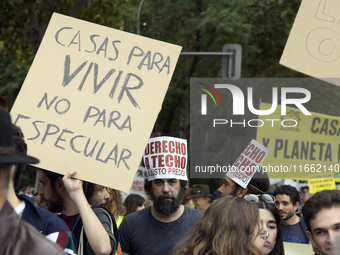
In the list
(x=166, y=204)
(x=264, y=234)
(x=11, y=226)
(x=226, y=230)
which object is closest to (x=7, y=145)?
(x=11, y=226)

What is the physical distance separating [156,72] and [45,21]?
766 centimetres

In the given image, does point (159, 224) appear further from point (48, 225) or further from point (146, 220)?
point (48, 225)

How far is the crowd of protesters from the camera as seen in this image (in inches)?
64.5

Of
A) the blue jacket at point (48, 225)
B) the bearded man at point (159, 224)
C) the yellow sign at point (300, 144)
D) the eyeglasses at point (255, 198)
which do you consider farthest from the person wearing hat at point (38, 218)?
the yellow sign at point (300, 144)

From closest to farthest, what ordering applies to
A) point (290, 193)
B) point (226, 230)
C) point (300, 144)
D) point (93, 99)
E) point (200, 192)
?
1. point (226, 230)
2. point (93, 99)
3. point (290, 193)
4. point (300, 144)
5. point (200, 192)

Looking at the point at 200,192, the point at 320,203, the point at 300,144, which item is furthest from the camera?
the point at 200,192

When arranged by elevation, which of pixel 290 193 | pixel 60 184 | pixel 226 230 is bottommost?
pixel 60 184

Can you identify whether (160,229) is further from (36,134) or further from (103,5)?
(103,5)

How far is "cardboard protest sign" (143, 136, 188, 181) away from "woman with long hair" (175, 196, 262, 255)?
1.58m

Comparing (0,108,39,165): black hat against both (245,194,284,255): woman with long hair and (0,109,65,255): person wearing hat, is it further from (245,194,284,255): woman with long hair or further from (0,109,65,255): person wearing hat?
(245,194,284,255): woman with long hair

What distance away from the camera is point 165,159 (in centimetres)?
413

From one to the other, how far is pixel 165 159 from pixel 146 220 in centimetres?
58

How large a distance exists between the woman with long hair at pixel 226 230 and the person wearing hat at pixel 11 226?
102 cm

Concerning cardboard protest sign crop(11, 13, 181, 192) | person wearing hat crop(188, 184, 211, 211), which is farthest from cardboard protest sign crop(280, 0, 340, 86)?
person wearing hat crop(188, 184, 211, 211)
